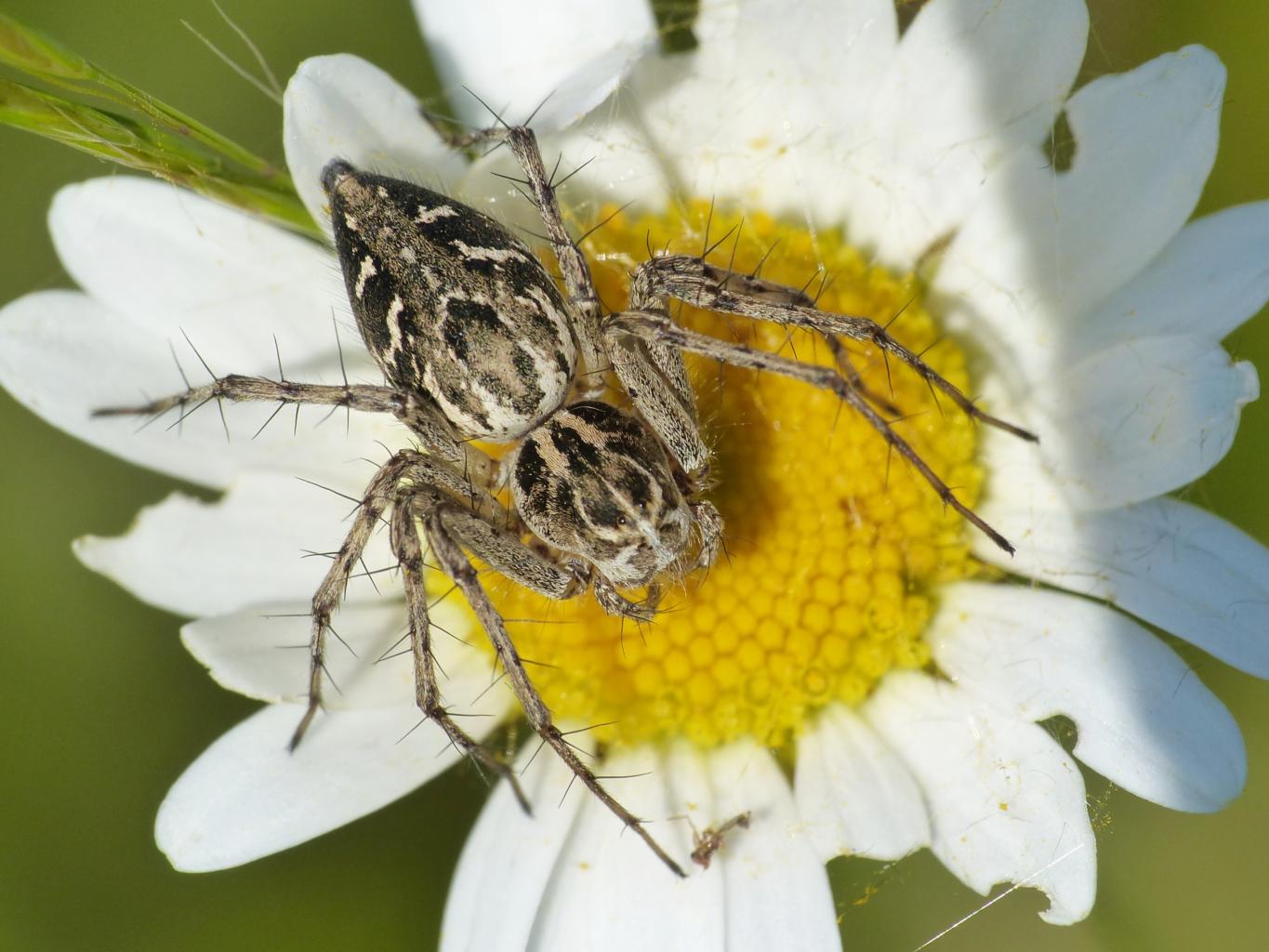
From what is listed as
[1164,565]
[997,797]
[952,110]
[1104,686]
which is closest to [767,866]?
[997,797]

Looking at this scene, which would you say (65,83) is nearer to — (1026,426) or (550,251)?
(550,251)

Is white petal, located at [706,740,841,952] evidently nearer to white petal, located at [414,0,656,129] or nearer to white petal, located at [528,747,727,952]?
white petal, located at [528,747,727,952]

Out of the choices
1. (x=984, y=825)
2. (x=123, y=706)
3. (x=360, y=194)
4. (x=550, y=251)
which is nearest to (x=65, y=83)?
(x=360, y=194)

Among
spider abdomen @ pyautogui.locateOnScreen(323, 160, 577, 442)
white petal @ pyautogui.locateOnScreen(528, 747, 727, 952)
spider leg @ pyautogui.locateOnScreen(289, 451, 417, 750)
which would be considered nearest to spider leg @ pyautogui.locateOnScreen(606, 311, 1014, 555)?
spider abdomen @ pyautogui.locateOnScreen(323, 160, 577, 442)

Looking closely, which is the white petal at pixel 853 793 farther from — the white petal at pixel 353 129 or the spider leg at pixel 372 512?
the white petal at pixel 353 129

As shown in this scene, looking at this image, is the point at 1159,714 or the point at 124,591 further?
the point at 124,591
